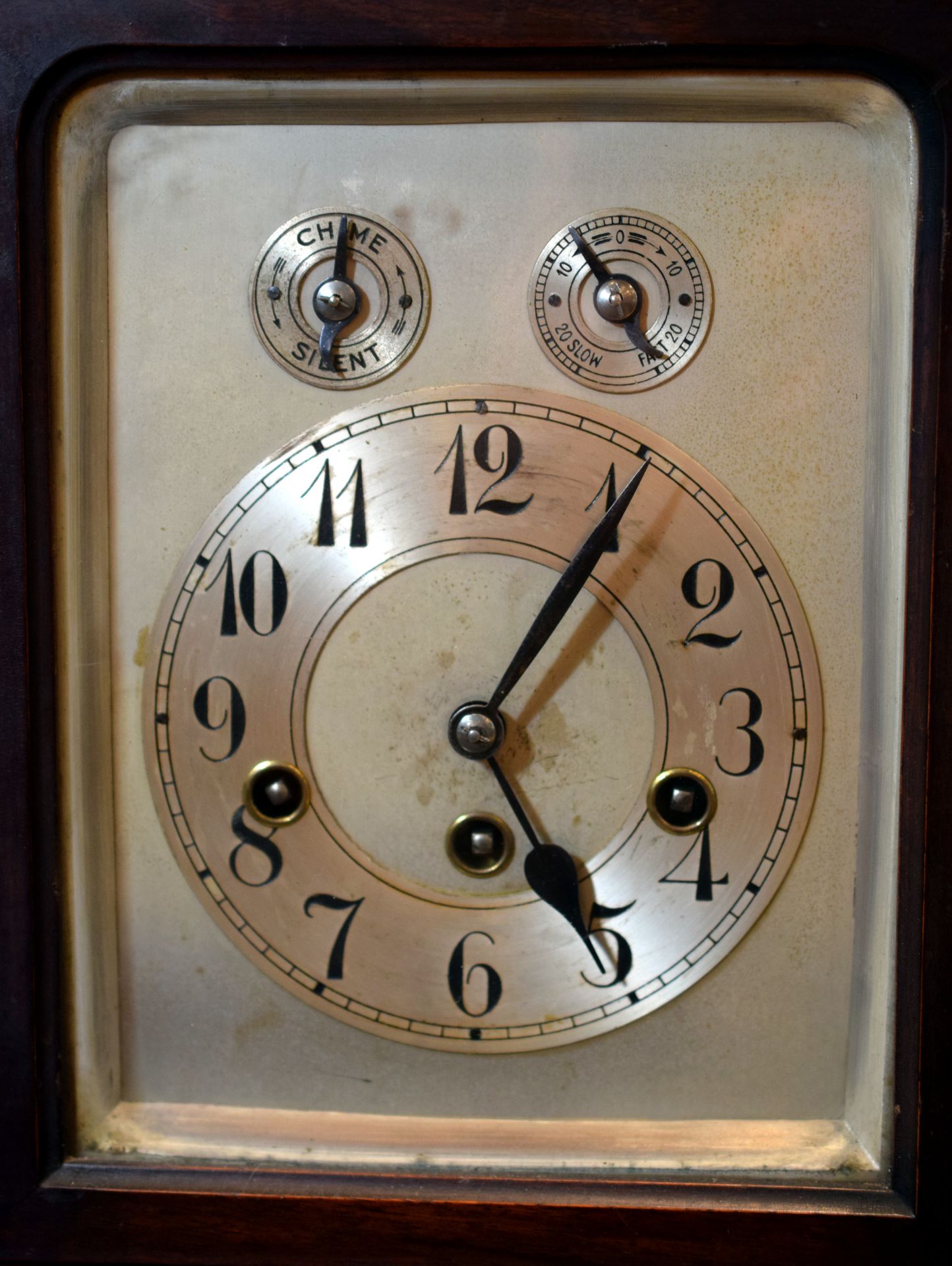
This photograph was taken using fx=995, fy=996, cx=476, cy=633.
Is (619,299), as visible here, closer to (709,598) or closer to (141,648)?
(709,598)

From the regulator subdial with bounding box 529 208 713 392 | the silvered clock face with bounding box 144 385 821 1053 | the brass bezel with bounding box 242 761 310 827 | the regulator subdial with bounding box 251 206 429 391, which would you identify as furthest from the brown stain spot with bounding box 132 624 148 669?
the regulator subdial with bounding box 529 208 713 392

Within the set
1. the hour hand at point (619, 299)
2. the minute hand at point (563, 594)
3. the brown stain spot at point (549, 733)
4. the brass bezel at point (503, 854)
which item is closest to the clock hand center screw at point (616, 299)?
the hour hand at point (619, 299)

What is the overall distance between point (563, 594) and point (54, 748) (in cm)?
47

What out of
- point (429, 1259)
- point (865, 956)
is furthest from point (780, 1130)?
point (429, 1259)

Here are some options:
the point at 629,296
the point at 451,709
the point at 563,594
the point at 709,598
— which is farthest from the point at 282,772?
the point at 629,296

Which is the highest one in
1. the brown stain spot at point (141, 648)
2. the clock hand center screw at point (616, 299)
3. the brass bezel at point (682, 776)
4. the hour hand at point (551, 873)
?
the clock hand center screw at point (616, 299)

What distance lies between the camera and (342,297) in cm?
88

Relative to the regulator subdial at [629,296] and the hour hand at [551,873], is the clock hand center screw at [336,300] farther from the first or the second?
the hour hand at [551,873]

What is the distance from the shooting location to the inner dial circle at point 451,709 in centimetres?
91

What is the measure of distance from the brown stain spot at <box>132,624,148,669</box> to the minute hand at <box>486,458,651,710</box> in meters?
0.33

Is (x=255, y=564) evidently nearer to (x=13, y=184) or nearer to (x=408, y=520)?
(x=408, y=520)

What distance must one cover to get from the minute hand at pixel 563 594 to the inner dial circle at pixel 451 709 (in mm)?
39

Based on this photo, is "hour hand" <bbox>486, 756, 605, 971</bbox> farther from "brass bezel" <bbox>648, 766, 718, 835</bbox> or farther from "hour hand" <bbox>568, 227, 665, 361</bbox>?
"hour hand" <bbox>568, 227, 665, 361</bbox>

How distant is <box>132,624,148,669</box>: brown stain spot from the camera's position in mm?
923
